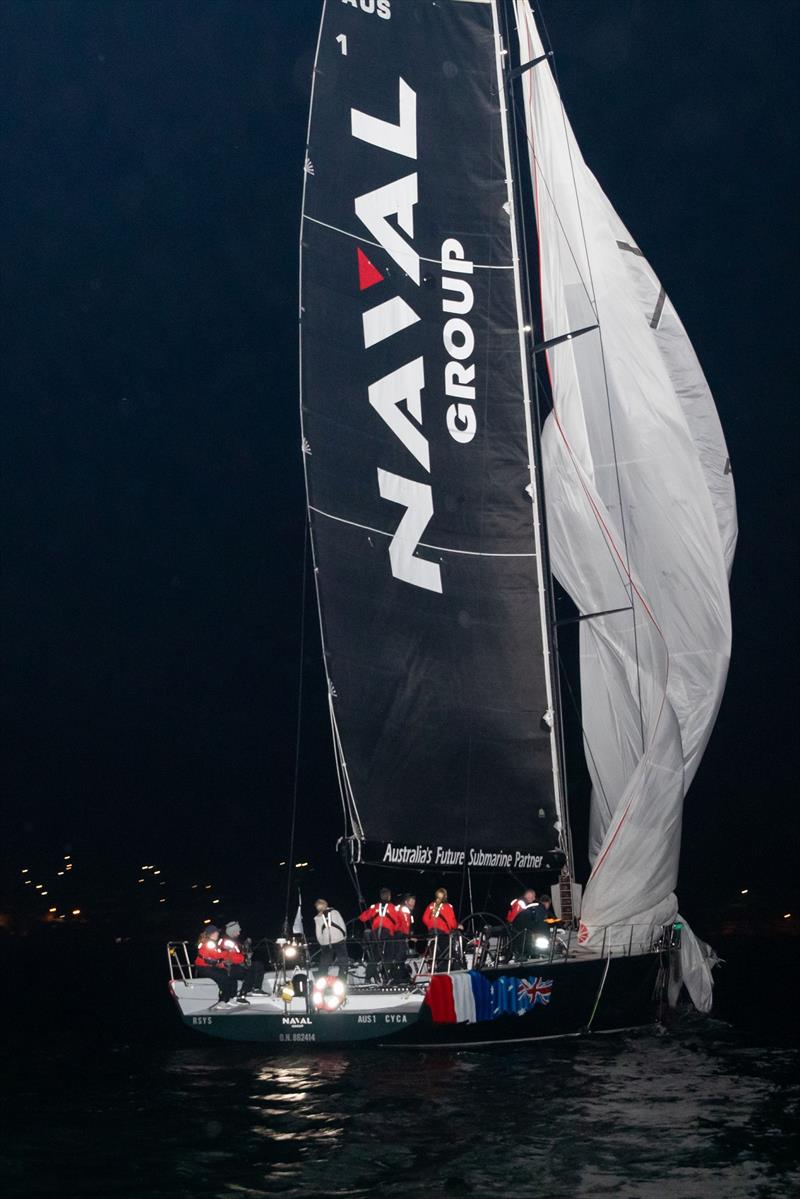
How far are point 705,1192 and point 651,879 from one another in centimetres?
771

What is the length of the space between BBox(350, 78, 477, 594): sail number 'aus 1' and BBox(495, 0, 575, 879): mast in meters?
0.89

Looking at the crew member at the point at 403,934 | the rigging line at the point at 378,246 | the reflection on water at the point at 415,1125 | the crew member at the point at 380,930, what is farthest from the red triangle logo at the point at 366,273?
the reflection on water at the point at 415,1125

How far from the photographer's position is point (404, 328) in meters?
21.2

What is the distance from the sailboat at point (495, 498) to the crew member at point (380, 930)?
55 centimetres

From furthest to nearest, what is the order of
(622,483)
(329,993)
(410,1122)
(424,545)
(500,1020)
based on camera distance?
(622,483)
(424,545)
(500,1020)
(329,993)
(410,1122)

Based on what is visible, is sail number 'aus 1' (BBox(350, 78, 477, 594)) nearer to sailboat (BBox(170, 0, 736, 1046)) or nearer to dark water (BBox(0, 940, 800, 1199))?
sailboat (BBox(170, 0, 736, 1046))

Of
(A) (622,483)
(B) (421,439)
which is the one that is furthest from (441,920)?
(A) (622,483)

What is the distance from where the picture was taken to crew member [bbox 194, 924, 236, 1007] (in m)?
17.5

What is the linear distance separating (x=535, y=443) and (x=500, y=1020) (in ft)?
28.3

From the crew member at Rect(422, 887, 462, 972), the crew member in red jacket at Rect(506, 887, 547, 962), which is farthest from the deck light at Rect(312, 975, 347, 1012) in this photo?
the crew member in red jacket at Rect(506, 887, 547, 962)

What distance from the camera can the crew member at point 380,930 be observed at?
18266mm

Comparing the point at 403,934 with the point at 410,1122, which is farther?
the point at 403,934

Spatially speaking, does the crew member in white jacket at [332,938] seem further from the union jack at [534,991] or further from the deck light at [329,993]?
the union jack at [534,991]

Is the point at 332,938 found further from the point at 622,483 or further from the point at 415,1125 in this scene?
the point at 622,483
